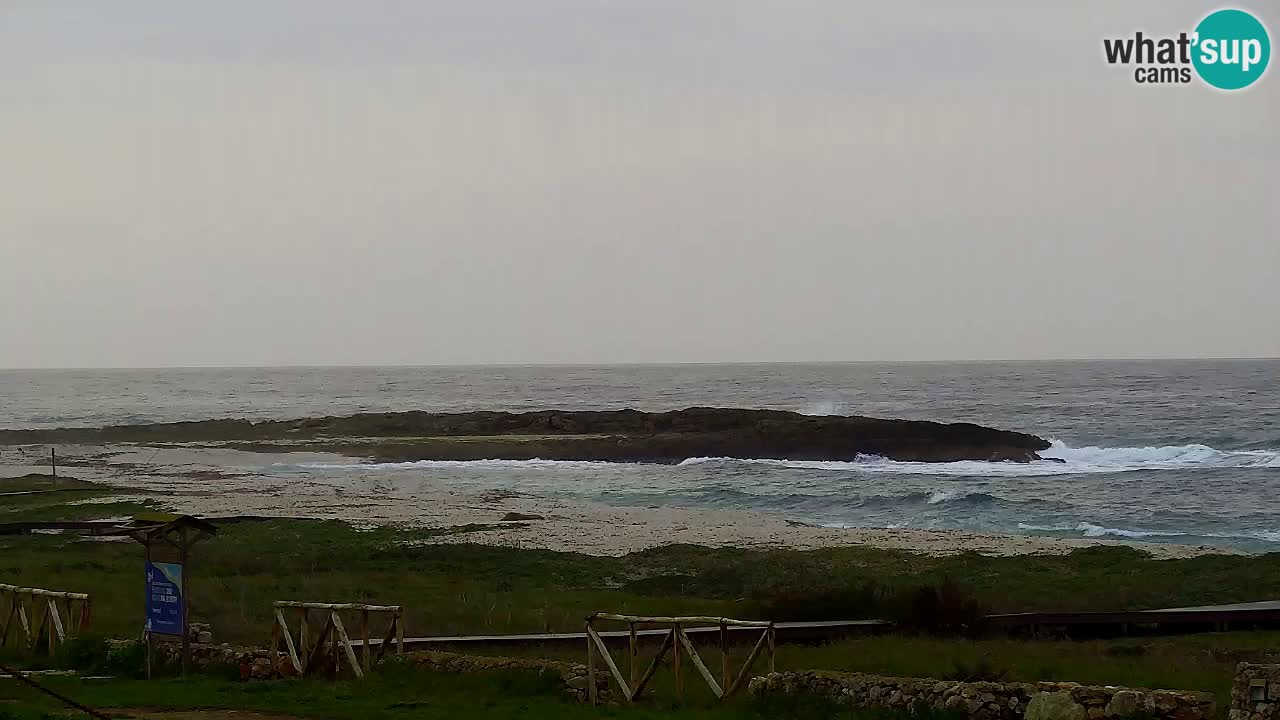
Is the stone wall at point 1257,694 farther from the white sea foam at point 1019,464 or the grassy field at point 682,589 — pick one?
the white sea foam at point 1019,464

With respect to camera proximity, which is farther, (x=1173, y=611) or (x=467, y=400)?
(x=467, y=400)

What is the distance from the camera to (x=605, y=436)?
9194cm

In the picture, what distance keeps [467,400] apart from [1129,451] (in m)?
101

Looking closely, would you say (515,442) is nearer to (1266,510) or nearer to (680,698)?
(1266,510)

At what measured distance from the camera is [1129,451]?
78.6m

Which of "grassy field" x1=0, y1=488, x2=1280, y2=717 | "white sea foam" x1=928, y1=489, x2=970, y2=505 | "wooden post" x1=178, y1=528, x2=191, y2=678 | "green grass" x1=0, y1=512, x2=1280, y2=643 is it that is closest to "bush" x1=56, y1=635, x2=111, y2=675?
"wooden post" x1=178, y1=528, x2=191, y2=678

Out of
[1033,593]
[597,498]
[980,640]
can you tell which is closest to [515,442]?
[597,498]

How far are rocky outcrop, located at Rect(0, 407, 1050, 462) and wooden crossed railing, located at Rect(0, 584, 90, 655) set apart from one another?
5840 centimetres

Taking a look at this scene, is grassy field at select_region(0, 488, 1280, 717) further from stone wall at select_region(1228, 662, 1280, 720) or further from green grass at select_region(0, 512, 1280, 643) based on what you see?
stone wall at select_region(1228, 662, 1280, 720)

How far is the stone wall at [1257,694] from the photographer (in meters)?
10.7

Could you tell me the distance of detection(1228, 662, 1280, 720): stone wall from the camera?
10664 millimetres

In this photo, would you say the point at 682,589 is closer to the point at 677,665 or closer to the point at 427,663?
the point at 427,663

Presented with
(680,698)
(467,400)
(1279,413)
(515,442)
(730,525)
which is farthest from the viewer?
(467,400)

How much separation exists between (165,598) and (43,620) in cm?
347
